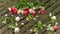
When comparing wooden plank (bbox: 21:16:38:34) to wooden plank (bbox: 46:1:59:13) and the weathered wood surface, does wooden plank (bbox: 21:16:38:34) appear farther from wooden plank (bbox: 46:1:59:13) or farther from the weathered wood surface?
wooden plank (bbox: 46:1:59:13)

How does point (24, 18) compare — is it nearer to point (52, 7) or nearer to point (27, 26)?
point (27, 26)

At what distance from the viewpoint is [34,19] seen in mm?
3518

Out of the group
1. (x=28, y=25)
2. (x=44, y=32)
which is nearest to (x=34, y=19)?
(x=28, y=25)

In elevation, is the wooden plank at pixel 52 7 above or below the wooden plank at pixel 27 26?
above

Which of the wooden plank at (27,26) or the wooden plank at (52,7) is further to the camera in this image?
the wooden plank at (52,7)

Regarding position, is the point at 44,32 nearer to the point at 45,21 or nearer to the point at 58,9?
the point at 45,21

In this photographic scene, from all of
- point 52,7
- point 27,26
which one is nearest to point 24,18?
point 27,26

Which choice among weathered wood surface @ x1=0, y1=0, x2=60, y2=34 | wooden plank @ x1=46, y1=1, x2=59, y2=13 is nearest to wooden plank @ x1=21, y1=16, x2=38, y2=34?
weathered wood surface @ x1=0, y1=0, x2=60, y2=34

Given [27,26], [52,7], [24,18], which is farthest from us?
[52,7]

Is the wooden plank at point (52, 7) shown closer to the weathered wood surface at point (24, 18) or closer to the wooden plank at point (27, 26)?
the weathered wood surface at point (24, 18)

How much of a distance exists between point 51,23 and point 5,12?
0.98 m

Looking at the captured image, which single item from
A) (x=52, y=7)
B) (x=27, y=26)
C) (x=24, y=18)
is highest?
(x=52, y=7)

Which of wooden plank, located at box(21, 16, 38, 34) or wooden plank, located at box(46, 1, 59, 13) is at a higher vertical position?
wooden plank, located at box(46, 1, 59, 13)

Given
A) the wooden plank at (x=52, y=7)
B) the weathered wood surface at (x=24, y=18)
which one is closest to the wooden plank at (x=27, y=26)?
the weathered wood surface at (x=24, y=18)
